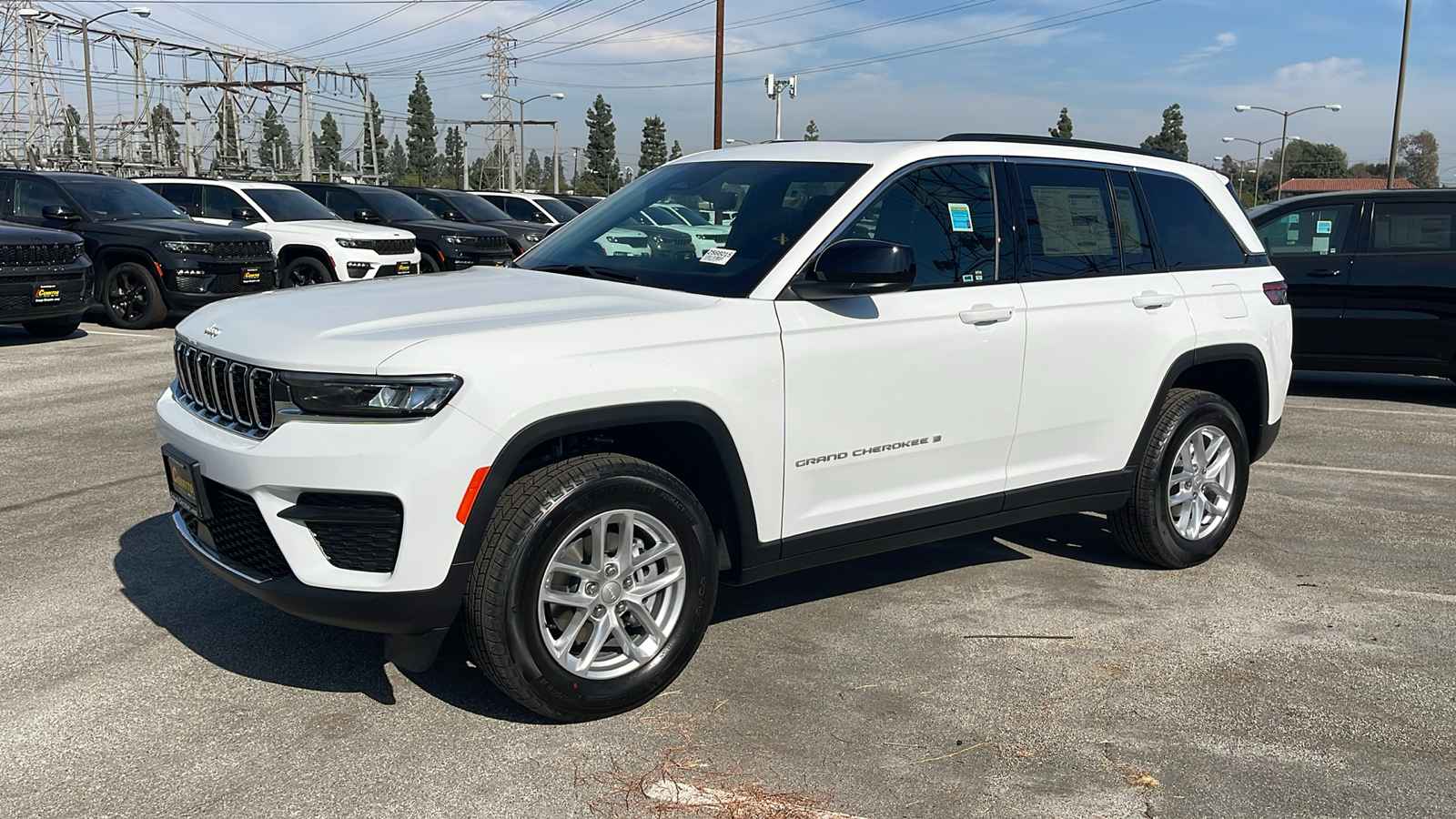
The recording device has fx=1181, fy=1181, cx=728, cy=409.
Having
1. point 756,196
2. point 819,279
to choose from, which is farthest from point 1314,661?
point 756,196

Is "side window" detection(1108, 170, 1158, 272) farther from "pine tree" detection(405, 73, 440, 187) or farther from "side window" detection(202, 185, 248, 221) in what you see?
"pine tree" detection(405, 73, 440, 187)

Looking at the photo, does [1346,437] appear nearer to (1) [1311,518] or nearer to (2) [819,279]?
(1) [1311,518]

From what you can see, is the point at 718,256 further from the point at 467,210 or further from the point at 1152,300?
the point at 467,210

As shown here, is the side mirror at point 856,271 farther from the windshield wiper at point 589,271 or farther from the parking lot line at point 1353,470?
the parking lot line at point 1353,470

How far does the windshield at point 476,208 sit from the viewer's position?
20.5 m

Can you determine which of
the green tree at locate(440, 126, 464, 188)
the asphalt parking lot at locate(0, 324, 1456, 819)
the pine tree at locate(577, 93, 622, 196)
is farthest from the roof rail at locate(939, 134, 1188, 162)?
the green tree at locate(440, 126, 464, 188)

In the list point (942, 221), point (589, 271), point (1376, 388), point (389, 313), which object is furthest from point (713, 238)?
point (1376, 388)

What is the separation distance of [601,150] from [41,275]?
290 ft

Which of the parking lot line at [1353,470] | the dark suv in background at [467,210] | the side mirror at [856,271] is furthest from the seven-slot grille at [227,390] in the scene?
the dark suv in background at [467,210]

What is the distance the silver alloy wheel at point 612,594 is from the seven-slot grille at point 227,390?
3.19 ft

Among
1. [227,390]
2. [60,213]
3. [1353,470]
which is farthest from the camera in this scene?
[60,213]

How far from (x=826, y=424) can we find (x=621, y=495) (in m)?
0.83

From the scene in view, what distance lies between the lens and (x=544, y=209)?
23.9 m

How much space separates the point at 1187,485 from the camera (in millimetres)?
5473
